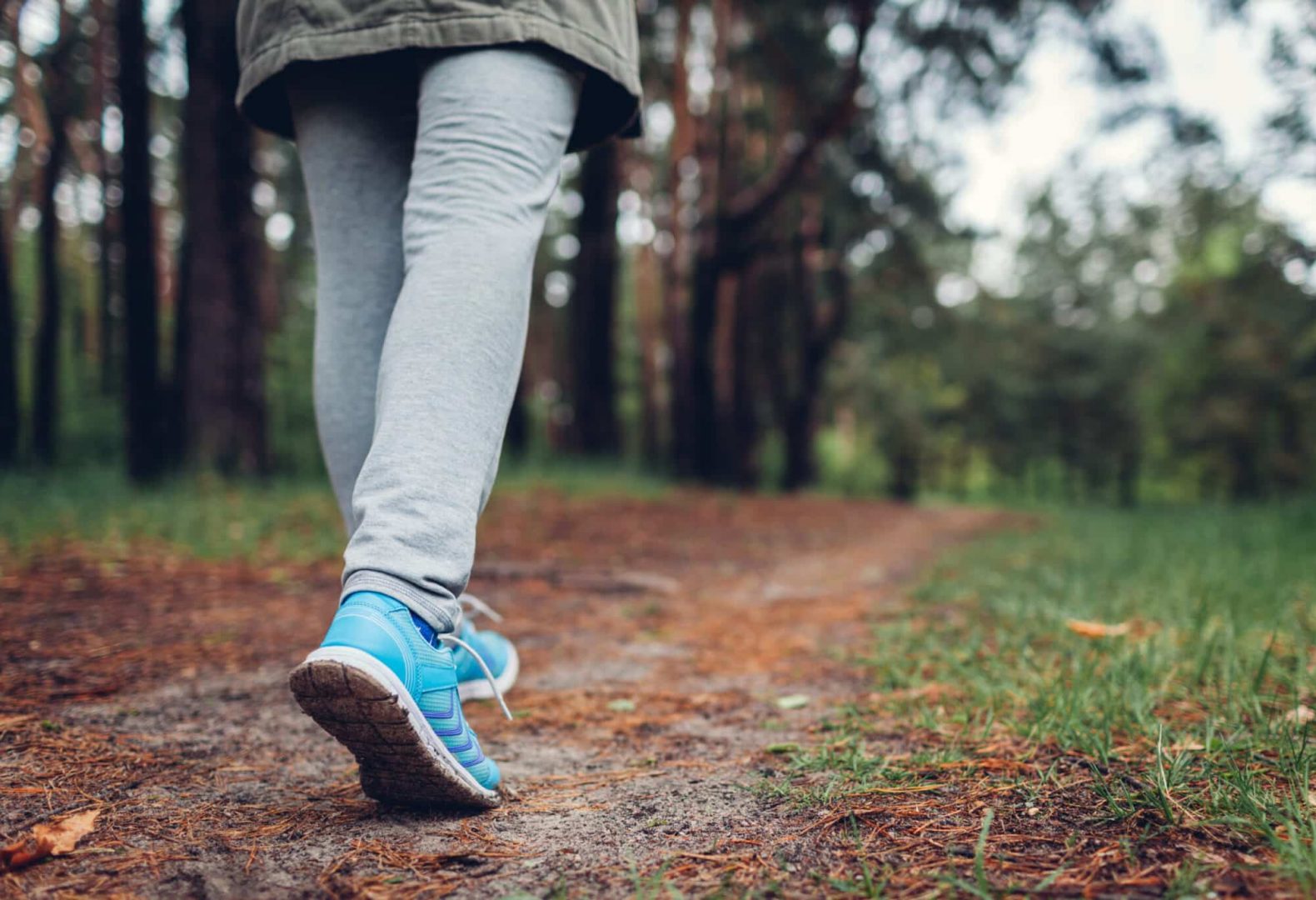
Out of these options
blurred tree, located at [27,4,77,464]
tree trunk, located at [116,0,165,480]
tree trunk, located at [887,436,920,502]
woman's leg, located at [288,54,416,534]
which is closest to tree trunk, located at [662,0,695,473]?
tree trunk, located at [116,0,165,480]

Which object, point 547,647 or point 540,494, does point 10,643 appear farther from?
point 540,494

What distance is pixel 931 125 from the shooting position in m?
11.7

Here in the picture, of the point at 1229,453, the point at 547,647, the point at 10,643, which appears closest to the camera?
the point at 10,643

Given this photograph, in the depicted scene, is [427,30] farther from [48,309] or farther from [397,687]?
[48,309]

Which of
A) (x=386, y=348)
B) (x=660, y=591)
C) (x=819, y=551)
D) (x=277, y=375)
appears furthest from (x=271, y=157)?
(x=386, y=348)

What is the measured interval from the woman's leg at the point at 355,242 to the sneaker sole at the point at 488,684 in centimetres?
42

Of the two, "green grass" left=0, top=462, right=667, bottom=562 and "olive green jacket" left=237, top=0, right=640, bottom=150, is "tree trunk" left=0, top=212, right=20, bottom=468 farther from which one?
"olive green jacket" left=237, top=0, right=640, bottom=150

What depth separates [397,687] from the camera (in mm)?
1014

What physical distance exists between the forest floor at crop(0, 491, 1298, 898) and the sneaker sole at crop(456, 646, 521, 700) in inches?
1.5

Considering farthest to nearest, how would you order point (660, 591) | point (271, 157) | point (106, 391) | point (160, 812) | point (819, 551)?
1. point (271, 157)
2. point (106, 391)
3. point (819, 551)
4. point (660, 591)
5. point (160, 812)

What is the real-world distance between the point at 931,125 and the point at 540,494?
26.1 feet

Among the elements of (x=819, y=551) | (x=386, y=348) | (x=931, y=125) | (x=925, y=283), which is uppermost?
(x=931, y=125)

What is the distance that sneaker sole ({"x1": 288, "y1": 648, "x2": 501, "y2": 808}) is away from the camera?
98cm

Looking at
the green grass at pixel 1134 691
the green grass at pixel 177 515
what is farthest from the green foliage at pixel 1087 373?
the green grass at pixel 177 515
